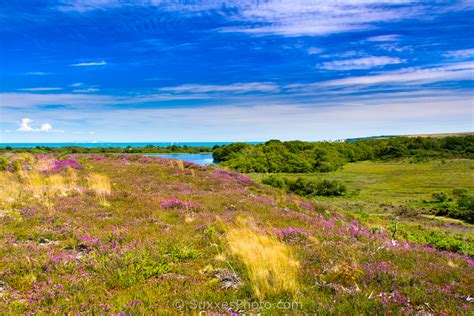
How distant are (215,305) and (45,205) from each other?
8967 mm

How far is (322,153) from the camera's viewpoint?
75.7 metres

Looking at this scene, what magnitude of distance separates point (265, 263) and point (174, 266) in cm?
207

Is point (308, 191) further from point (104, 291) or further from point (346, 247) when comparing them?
point (104, 291)

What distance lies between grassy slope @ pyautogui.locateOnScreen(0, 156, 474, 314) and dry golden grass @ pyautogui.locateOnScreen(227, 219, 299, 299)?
0.46 feet

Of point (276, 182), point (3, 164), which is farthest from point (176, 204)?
point (276, 182)

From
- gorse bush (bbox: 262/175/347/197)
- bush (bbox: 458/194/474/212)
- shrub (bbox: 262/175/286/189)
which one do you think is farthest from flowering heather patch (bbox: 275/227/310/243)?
shrub (bbox: 262/175/286/189)

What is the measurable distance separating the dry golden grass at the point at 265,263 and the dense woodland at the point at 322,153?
53.7m

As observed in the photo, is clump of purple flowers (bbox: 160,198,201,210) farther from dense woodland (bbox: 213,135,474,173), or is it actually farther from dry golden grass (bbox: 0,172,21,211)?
dense woodland (bbox: 213,135,474,173)

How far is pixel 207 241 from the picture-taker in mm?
8234

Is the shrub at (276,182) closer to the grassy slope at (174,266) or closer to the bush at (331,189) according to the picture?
the bush at (331,189)

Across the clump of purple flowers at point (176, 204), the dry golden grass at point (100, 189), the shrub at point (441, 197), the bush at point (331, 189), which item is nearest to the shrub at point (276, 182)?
the bush at point (331, 189)

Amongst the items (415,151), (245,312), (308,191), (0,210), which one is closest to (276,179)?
(308,191)

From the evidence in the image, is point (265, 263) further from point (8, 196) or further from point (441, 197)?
point (441, 197)

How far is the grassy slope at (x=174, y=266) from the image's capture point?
495 cm
